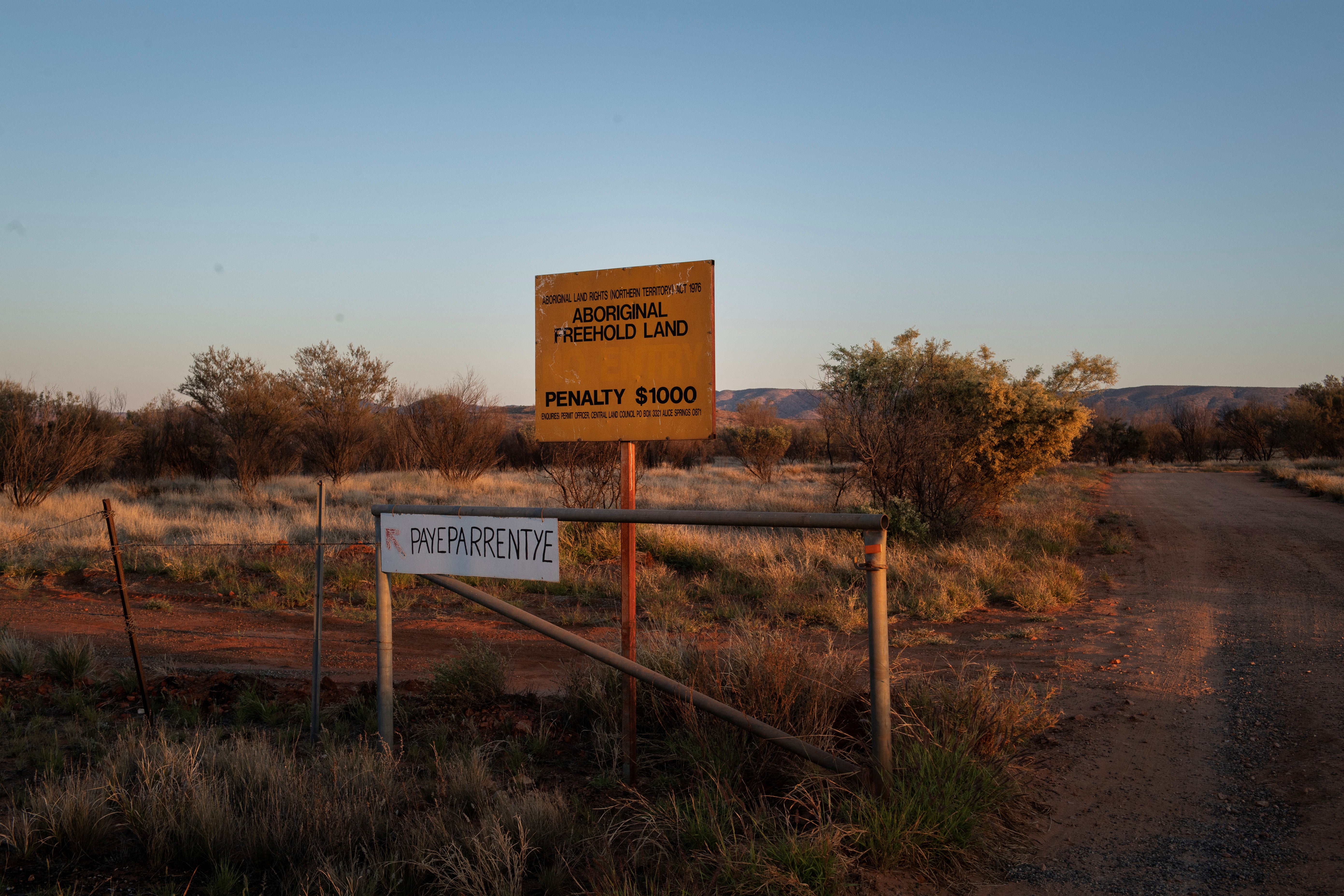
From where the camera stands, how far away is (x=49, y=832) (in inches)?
139

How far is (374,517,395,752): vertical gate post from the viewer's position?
4258mm

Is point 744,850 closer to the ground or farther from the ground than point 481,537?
closer to the ground

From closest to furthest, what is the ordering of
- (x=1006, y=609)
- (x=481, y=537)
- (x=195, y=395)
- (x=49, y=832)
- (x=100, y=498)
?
(x=49, y=832), (x=481, y=537), (x=1006, y=609), (x=100, y=498), (x=195, y=395)

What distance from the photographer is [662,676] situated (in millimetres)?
3635

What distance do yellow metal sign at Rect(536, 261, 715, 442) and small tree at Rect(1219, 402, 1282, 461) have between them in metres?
60.2

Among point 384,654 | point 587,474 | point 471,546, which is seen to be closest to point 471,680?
point 384,654

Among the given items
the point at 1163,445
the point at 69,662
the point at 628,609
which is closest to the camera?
the point at 628,609

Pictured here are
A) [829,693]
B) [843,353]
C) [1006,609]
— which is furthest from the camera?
[843,353]

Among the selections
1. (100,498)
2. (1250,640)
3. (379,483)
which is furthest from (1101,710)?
(379,483)

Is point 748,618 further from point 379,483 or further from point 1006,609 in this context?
point 379,483

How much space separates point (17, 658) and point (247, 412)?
20.5 m

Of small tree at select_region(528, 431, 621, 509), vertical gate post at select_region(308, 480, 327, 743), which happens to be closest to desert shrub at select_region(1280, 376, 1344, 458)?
small tree at select_region(528, 431, 621, 509)

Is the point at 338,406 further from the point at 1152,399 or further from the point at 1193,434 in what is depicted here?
the point at 1152,399

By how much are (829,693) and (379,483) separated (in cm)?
2476
